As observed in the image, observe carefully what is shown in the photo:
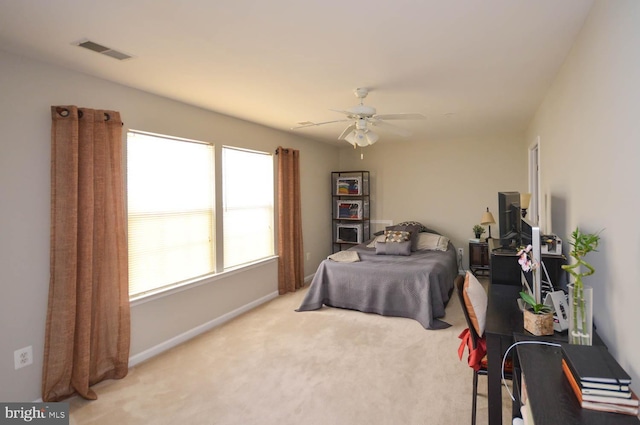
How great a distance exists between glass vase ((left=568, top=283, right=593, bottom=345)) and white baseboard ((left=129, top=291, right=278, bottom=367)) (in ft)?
10.2

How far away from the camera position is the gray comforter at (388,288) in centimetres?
384

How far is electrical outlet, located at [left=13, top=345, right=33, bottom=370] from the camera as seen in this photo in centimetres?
226

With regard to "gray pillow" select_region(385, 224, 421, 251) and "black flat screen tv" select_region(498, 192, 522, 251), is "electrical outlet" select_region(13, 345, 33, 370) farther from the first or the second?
"gray pillow" select_region(385, 224, 421, 251)

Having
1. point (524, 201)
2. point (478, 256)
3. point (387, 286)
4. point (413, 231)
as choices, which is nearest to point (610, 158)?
point (524, 201)

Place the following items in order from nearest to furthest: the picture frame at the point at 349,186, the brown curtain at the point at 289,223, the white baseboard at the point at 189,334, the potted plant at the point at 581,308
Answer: the potted plant at the point at 581,308, the white baseboard at the point at 189,334, the brown curtain at the point at 289,223, the picture frame at the point at 349,186

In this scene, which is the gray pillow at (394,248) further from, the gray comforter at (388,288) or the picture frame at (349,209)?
the picture frame at (349,209)

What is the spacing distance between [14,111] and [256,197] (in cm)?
264

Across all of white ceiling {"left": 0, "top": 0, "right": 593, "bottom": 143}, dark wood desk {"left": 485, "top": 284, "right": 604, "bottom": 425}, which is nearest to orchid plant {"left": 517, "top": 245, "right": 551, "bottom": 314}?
dark wood desk {"left": 485, "top": 284, "right": 604, "bottom": 425}

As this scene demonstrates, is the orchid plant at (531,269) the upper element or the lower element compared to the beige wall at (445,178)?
lower

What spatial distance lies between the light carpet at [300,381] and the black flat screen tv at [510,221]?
3.44 ft

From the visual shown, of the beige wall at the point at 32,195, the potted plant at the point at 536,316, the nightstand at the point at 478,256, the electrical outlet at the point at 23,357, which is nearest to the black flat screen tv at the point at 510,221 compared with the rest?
the potted plant at the point at 536,316

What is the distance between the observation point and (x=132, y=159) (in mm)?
3037

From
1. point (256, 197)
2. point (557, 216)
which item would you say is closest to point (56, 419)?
point (256, 197)

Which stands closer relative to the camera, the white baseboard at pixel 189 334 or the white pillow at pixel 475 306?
the white pillow at pixel 475 306
